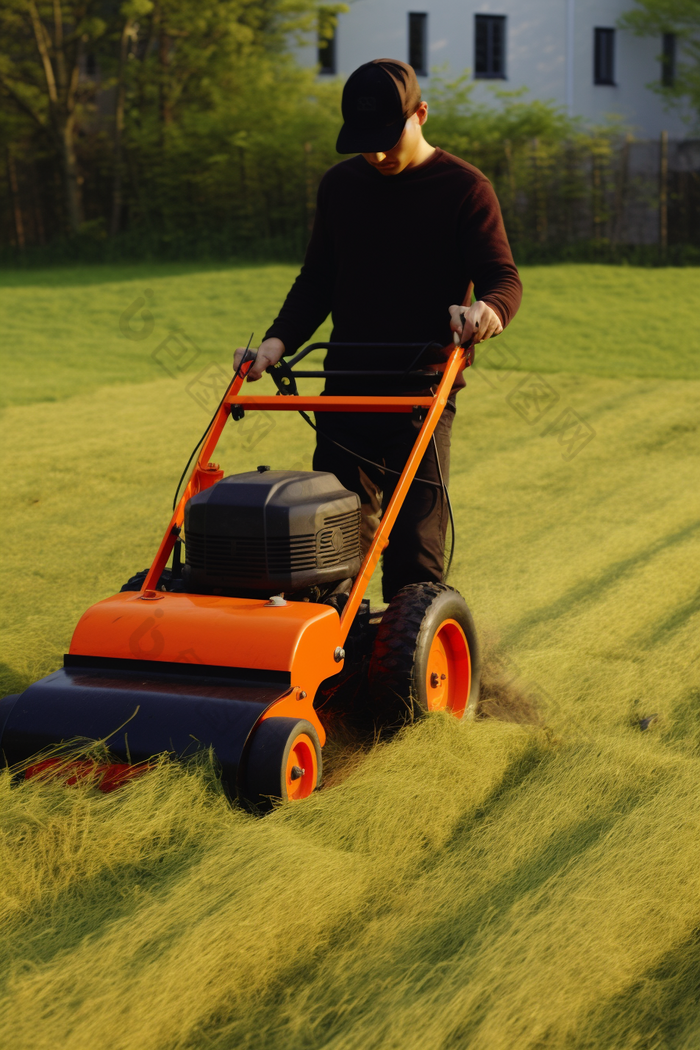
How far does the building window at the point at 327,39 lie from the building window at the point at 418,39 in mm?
1672

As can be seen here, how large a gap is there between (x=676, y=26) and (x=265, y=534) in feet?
82.7

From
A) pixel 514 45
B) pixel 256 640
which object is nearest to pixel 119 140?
pixel 514 45

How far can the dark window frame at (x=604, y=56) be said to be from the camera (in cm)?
2402

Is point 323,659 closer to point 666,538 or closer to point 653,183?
point 666,538

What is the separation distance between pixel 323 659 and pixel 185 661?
0.30m

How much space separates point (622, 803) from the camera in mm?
2307

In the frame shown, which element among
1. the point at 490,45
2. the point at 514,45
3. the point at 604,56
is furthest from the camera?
the point at 604,56

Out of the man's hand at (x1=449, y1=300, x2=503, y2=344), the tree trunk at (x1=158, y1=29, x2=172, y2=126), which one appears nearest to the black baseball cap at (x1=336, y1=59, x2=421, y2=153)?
the man's hand at (x1=449, y1=300, x2=503, y2=344)

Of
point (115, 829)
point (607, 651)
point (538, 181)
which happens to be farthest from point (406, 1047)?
point (538, 181)

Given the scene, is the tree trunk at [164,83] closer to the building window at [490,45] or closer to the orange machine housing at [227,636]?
the building window at [490,45]

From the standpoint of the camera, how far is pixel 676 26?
2383 centimetres

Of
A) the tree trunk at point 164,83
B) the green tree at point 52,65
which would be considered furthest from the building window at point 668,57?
the green tree at point 52,65

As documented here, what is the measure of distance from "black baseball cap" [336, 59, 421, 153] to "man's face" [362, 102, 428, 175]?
0.20ft

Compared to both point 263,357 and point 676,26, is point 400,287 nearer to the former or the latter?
point 263,357
